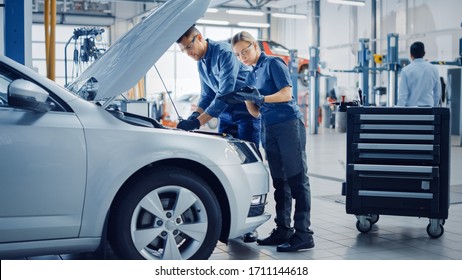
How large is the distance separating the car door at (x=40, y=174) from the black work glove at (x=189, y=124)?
110cm

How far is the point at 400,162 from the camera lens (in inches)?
164

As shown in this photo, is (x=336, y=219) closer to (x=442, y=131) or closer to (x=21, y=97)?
(x=442, y=131)

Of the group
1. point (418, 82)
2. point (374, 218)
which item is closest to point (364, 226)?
point (374, 218)

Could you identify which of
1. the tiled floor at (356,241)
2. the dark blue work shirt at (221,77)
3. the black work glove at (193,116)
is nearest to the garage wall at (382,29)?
the tiled floor at (356,241)

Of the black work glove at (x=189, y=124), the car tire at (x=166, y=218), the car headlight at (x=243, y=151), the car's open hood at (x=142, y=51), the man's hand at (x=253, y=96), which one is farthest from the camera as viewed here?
the black work glove at (x=189, y=124)

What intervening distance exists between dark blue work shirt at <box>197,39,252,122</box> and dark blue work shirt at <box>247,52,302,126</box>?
0.23 metres

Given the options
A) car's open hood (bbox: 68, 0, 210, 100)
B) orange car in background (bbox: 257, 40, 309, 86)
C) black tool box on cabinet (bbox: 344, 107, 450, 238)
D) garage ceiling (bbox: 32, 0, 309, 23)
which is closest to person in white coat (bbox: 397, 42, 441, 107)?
black tool box on cabinet (bbox: 344, 107, 450, 238)

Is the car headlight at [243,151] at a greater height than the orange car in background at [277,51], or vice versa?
the orange car in background at [277,51]

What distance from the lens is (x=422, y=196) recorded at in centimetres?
409

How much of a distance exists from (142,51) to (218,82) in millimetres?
1081

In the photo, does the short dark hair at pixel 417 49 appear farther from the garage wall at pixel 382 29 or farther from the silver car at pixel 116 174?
the garage wall at pixel 382 29

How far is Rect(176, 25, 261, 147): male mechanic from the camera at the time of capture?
156 inches

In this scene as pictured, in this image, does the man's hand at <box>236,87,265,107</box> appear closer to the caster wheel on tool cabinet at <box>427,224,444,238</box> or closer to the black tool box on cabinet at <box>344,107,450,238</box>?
the black tool box on cabinet at <box>344,107,450,238</box>

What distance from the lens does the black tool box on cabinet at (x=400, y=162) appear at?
161 inches
